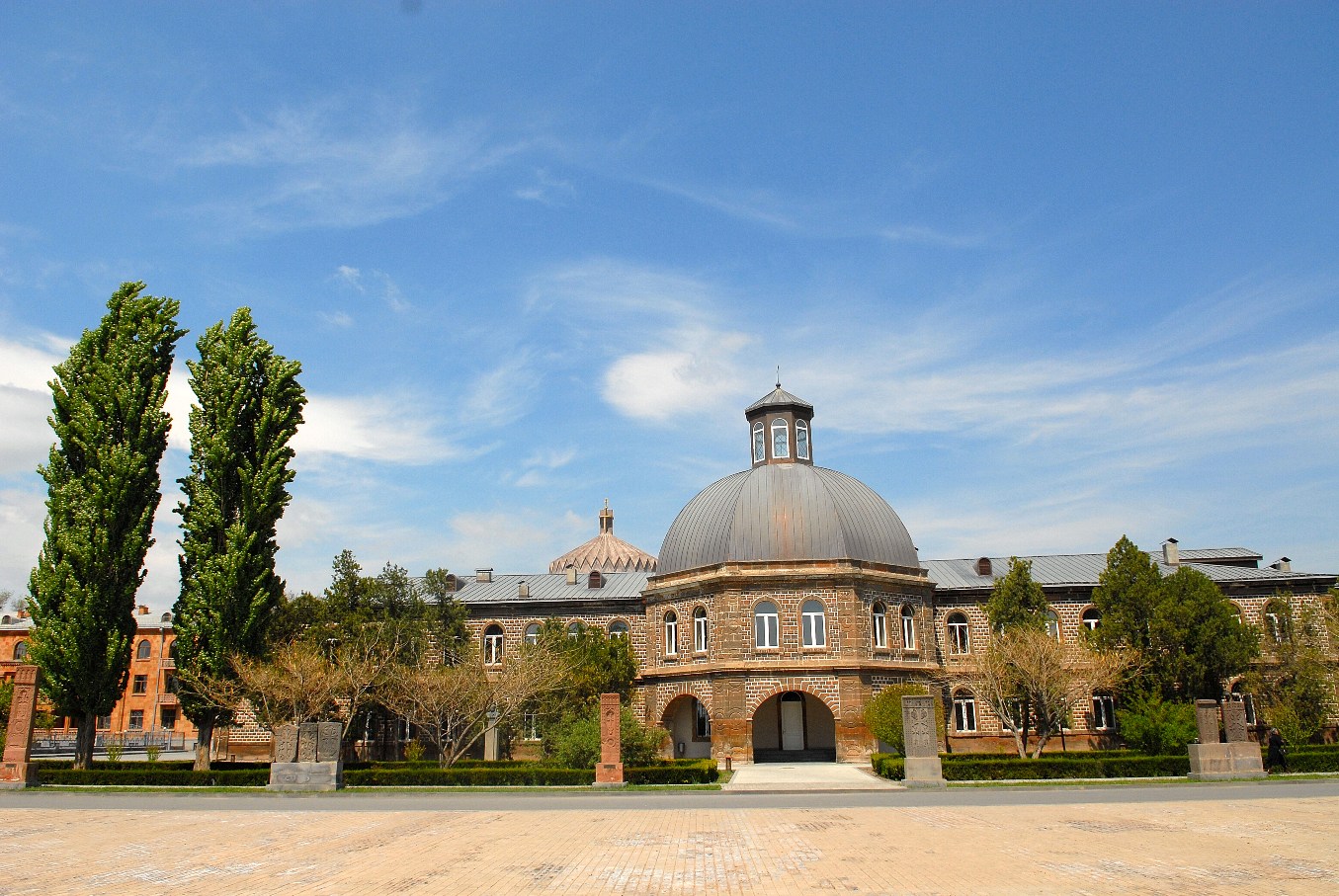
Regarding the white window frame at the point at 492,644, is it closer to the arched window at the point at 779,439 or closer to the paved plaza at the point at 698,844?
the arched window at the point at 779,439

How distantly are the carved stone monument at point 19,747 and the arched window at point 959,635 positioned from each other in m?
36.5

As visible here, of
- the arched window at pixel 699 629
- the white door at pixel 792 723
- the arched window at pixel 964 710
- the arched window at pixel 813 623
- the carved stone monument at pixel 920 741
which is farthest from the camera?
the arched window at pixel 964 710

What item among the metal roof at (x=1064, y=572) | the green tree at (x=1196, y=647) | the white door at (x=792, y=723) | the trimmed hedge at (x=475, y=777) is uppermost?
the metal roof at (x=1064, y=572)

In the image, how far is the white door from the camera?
41750mm

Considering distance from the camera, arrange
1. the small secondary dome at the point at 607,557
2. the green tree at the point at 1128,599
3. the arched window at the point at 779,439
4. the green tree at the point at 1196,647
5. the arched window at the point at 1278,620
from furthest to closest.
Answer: the small secondary dome at the point at 607,557 < the arched window at the point at 779,439 < the arched window at the point at 1278,620 < the green tree at the point at 1128,599 < the green tree at the point at 1196,647

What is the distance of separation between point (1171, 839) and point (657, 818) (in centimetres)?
982

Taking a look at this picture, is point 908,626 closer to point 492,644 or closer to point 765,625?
point 765,625

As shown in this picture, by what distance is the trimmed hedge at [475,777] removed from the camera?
92.2 feet

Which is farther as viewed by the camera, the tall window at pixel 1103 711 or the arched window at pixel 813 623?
the tall window at pixel 1103 711

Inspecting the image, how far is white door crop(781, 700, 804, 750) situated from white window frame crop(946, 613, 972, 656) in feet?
27.6

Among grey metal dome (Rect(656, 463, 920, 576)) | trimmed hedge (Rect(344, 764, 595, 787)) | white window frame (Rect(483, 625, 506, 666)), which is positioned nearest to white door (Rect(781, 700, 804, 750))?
grey metal dome (Rect(656, 463, 920, 576))

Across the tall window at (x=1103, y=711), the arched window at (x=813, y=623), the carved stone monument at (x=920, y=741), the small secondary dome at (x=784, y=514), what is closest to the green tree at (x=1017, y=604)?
the small secondary dome at (x=784, y=514)

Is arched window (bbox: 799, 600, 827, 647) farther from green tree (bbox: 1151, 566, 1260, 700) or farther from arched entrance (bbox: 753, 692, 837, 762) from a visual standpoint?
green tree (bbox: 1151, 566, 1260, 700)

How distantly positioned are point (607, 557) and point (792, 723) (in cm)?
2853
